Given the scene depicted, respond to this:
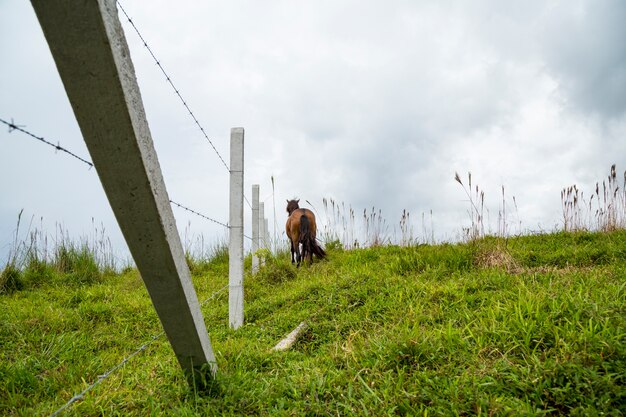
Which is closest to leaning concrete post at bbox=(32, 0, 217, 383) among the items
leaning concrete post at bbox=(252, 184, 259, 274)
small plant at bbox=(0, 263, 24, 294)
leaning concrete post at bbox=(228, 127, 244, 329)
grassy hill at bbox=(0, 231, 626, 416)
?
grassy hill at bbox=(0, 231, 626, 416)

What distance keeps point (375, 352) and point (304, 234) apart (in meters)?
5.88

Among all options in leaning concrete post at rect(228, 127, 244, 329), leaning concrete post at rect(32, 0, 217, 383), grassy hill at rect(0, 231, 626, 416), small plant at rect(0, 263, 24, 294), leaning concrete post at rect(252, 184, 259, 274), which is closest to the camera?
leaning concrete post at rect(32, 0, 217, 383)

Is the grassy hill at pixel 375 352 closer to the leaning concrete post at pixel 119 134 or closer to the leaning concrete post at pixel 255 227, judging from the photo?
the leaning concrete post at pixel 119 134

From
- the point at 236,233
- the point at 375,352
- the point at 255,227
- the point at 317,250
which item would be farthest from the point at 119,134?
the point at 317,250

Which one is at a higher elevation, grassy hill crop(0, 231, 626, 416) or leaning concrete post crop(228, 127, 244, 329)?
leaning concrete post crop(228, 127, 244, 329)

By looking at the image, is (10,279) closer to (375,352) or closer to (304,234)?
(304,234)

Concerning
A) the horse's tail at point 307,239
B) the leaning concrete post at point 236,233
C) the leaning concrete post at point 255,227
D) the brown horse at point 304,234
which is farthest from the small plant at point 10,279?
the horse's tail at point 307,239

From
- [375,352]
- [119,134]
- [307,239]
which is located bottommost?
[375,352]

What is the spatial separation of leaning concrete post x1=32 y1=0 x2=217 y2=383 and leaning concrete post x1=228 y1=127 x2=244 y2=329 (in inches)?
107

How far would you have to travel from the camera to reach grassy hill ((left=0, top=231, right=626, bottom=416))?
2.07 metres

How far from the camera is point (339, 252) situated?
940 cm

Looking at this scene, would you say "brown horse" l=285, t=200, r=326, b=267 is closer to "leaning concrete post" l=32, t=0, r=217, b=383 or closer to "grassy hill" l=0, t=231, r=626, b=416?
"grassy hill" l=0, t=231, r=626, b=416

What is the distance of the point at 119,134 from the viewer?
1366mm

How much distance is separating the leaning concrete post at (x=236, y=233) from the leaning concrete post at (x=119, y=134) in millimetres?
2716
